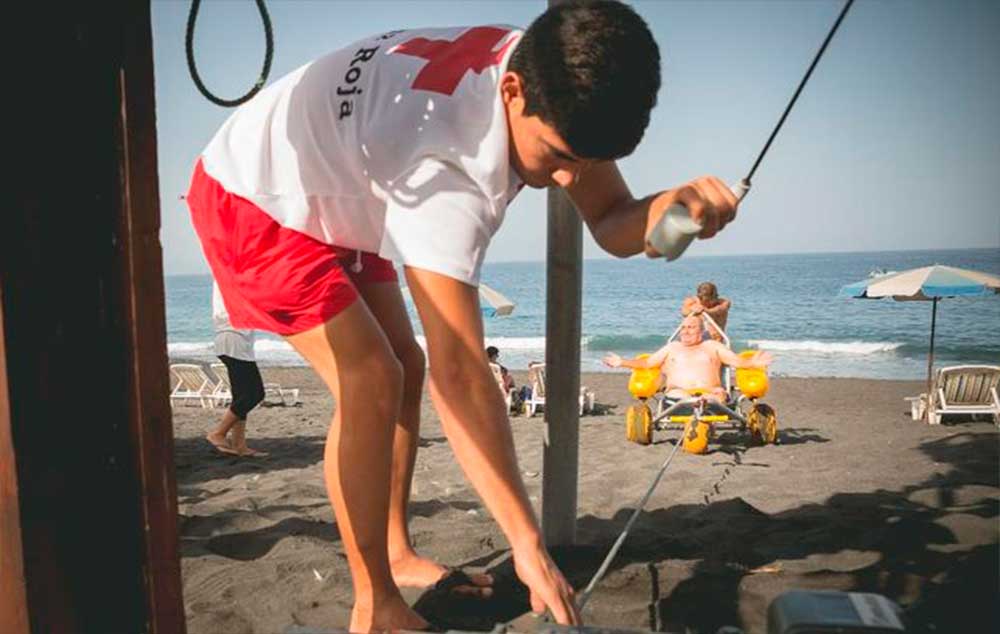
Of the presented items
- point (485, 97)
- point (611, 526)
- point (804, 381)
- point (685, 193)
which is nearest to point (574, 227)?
point (685, 193)

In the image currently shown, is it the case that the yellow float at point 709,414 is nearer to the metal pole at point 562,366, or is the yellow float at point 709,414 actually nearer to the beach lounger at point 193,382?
the metal pole at point 562,366

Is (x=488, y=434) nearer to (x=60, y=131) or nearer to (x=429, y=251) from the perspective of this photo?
(x=429, y=251)

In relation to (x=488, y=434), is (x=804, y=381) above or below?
below

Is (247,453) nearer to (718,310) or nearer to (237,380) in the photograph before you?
(237,380)

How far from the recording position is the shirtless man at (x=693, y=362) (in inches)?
303

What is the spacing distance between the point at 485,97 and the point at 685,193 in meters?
0.53

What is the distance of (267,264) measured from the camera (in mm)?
1781

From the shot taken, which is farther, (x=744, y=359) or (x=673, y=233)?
(x=744, y=359)

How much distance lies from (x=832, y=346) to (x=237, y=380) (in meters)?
23.7

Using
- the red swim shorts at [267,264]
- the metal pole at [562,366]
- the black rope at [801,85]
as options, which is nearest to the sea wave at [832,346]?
the metal pole at [562,366]

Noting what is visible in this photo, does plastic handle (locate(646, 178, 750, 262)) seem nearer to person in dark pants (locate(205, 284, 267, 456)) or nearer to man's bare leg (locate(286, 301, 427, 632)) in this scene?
man's bare leg (locate(286, 301, 427, 632))

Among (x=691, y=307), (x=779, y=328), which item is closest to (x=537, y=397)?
(x=691, y=307)

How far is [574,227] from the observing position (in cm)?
262

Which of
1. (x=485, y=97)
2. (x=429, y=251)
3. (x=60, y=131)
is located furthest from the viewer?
(x=485, y=97)
